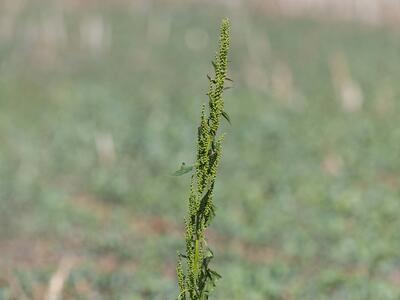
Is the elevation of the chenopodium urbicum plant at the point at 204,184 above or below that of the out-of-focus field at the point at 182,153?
below

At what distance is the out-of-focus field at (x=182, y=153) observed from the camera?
1820 cm

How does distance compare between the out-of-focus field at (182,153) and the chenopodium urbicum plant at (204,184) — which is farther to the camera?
the out-of-focus field at (182,153)

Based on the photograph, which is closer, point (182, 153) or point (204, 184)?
point (204, 184)

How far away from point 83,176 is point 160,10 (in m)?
27.2

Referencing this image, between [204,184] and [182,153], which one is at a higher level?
[182,153]

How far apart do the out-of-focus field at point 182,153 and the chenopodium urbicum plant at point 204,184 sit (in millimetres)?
6793

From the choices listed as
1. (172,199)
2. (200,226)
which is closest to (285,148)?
(172,199)

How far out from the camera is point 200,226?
26.8 ft

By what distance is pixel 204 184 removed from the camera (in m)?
8.06

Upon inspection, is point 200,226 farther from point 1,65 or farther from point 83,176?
point 1,65

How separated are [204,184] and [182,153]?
2068 centimetres

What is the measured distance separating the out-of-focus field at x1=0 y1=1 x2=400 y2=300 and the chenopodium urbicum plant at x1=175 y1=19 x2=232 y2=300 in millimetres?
6793

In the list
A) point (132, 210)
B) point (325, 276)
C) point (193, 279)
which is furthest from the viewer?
point (132, 210)

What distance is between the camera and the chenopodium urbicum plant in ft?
26.1
